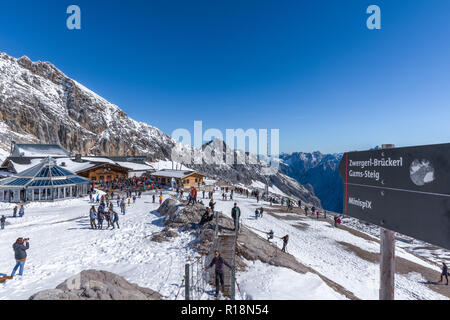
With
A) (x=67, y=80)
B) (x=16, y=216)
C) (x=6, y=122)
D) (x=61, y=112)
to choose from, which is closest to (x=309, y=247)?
(x=16, y=216)

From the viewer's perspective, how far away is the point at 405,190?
8.38 feet

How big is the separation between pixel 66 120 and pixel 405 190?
11879 cm

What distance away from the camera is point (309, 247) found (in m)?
18.4

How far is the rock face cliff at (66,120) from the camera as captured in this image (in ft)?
255

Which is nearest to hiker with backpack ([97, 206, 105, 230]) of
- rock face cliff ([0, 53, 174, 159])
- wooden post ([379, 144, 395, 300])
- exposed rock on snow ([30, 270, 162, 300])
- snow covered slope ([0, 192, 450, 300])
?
snow covered slope ([0, 192, 450, 300])

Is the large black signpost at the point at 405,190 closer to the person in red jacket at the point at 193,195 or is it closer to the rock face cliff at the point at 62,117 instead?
the person in red jacket at the point at 193,195

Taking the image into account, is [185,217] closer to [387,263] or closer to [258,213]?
[258,213]

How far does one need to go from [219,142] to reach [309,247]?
14176 cm

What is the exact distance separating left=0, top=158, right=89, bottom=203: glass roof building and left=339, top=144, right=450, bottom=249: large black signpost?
33.2 metres

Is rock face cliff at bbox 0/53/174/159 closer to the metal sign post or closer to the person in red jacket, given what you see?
the person in red jacket

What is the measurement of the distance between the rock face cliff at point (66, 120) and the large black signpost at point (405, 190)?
87259 millimetres

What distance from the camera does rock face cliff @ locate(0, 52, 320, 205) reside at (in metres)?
77.8
